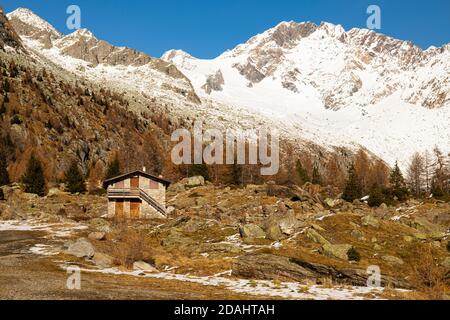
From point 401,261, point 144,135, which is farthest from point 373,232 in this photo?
point 144,135

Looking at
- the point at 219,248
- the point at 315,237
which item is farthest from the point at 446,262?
the point at 219,248

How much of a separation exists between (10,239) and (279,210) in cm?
3031

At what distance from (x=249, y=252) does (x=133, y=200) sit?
1153 inches

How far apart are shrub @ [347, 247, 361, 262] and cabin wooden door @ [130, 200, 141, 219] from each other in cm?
3262

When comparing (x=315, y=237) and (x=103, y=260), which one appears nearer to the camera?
(x=103, y=260)

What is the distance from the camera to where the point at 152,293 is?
20547 mm

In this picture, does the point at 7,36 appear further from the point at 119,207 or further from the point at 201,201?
the point at 119,207

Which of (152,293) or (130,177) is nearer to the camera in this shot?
(152,293)

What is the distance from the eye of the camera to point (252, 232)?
39.4 metres

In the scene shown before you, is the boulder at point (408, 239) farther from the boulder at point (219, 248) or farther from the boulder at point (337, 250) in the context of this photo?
the boulder at point (219, 248)

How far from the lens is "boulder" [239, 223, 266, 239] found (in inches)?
1539

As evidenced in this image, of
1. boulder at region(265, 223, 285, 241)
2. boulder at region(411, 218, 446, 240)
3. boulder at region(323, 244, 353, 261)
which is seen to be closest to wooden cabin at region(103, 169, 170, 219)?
boulder at region(265, 223, 285, 241)
